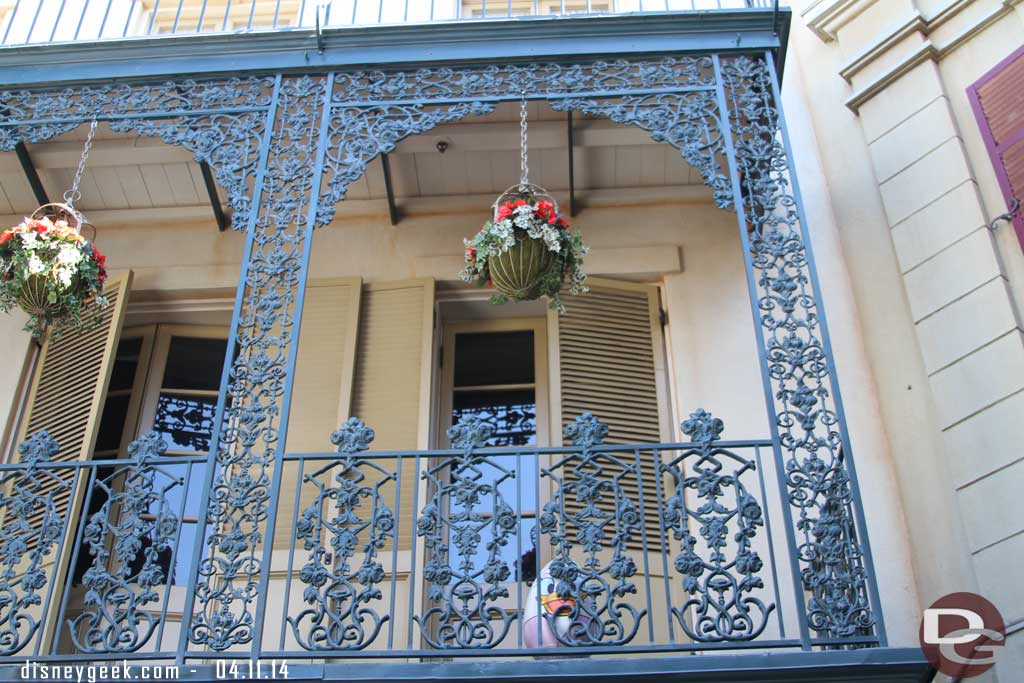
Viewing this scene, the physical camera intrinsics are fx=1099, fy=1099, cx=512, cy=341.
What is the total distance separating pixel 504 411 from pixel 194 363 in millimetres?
2088

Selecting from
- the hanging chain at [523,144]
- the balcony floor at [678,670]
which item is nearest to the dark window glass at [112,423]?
the balcony floor at [678,670]

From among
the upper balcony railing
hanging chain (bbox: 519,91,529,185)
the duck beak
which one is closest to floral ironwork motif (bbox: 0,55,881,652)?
hanging chain (bbox: 519,91,529,185)

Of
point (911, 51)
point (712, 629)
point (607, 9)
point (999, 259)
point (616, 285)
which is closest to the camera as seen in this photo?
point (712, 629)

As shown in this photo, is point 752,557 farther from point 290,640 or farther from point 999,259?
point 290,640

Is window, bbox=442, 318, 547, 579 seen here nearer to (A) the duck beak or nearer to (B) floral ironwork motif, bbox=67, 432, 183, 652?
(A) the duck beak

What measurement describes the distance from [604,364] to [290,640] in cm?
238

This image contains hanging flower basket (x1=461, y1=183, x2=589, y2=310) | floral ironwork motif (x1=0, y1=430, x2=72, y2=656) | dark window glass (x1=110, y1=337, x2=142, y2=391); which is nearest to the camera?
floral ironwork motif (x1=0, y1=430, x2=72, y2=656)

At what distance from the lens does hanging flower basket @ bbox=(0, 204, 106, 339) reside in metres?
5.61

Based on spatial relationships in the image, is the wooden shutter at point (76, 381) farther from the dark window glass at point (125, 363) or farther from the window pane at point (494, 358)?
the window pane at point (494, 358)

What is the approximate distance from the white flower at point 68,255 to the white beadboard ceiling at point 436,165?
1.39 metres

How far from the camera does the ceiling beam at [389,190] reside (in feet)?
22.4

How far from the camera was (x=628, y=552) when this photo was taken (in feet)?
19.5

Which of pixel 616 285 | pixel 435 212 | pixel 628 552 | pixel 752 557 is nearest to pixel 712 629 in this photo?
pixel 752 557

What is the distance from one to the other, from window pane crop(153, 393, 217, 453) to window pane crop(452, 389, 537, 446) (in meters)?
1.54
